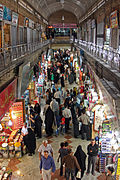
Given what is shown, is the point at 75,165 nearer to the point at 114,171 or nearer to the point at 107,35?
the point at 114,171

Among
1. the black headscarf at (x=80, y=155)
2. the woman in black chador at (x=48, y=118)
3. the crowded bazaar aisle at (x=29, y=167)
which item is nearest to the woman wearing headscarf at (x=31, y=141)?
the crowded bazaar aisle at (x=29, y=167)

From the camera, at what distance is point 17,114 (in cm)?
829

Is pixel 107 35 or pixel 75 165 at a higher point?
pixel 107 35

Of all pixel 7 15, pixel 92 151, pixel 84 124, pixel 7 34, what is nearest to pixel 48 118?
pixel 84 124

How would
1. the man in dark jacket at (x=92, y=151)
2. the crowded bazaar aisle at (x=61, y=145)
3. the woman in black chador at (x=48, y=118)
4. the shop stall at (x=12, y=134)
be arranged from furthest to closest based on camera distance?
the woman in black chador at (x=48, y=118)
the shop stall at (x=12, y=134)
the man in dark jacket at (x=92, y=151)
the crowded bazaar aisle at (x=61, y=145)

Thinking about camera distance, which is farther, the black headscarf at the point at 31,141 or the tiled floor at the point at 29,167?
the black headscarf at the point at 31,141

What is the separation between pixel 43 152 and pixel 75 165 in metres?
0.89

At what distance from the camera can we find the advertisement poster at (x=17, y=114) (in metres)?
8.20

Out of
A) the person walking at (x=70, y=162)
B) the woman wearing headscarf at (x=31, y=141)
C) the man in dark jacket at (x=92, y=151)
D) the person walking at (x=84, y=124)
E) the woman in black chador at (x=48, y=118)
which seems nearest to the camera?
the person walking at (x=70, y=162)

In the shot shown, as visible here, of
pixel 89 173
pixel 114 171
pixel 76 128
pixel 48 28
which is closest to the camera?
pixel 114 171

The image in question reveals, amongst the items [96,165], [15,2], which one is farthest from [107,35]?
[96,165]

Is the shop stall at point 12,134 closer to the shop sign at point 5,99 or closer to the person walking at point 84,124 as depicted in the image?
the shop sign at point 5,99

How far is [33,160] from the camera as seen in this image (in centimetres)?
781

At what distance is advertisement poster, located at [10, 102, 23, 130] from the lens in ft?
26.9
